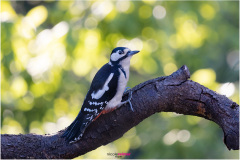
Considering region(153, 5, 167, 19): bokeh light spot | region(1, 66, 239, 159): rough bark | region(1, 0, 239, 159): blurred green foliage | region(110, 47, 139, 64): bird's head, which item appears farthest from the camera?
region(153, 5, 167, 19): bokeh light spot

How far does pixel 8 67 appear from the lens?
16.3ft

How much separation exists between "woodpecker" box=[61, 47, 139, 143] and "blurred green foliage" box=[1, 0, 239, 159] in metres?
1.13

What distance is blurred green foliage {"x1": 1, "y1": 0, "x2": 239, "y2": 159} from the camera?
4.85 m

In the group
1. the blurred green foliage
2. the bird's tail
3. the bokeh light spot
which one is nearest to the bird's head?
the bird's tail

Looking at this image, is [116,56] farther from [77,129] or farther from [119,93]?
[77,129]

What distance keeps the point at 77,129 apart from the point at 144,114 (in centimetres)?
59

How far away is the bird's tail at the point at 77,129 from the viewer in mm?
3207

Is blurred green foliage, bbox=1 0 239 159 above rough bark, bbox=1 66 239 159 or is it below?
above

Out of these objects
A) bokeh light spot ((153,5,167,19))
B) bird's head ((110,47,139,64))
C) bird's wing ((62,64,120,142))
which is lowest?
bird's wing ((62,64,120,142))

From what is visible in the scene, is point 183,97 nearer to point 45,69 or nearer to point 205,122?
point 45,69

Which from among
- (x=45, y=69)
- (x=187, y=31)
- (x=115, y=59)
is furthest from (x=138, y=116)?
(x=187, y=31)

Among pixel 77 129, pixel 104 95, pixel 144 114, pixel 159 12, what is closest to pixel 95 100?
pixel 104 95

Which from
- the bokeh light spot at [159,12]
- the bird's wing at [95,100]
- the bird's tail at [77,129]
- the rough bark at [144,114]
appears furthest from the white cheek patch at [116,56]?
the bokeh light spot at [159,12]

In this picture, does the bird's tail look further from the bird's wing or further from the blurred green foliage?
the blurred green foliage
